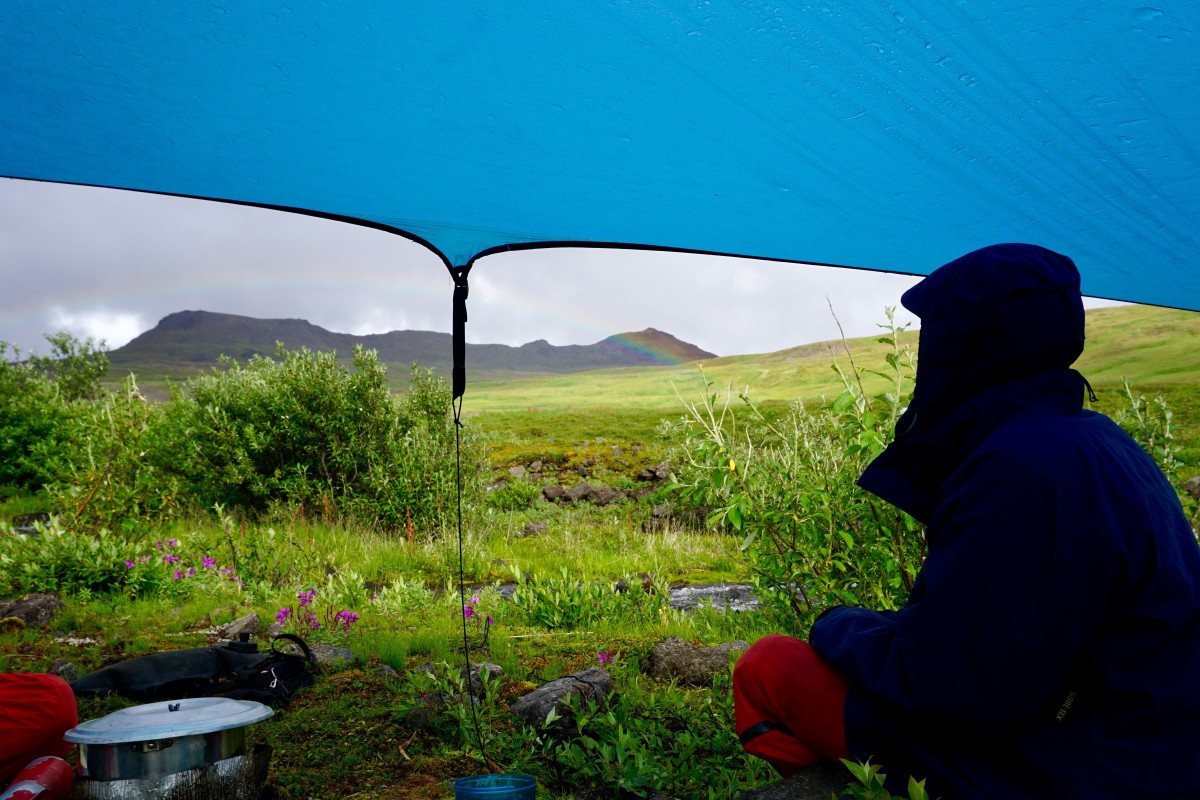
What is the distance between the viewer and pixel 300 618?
17.7 ft

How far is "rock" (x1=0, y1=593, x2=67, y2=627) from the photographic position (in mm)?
5520

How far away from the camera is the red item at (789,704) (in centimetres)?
184

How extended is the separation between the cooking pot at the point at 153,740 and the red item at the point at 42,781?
10.8 inches

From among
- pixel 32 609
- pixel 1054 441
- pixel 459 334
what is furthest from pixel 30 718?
pixel 32 609

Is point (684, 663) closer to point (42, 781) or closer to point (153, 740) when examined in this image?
point (153, 740)

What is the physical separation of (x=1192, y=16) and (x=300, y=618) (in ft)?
18.0

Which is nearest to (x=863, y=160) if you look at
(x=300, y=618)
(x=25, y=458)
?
(x=300, y=618)

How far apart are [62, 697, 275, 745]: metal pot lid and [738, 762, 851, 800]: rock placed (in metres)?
Result: 1.51

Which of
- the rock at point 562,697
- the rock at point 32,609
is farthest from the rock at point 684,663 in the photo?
the rock at point 32,609

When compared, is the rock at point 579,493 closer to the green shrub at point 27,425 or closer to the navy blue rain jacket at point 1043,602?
the green shrub at point 27,425

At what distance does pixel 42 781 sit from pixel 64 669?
2.07 m

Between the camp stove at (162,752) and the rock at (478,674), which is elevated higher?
the camp stove at (162,752)

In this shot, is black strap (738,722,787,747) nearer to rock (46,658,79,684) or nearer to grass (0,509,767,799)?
grass (0,509,767,799)

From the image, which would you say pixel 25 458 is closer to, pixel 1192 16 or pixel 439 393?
pixel 439 393
